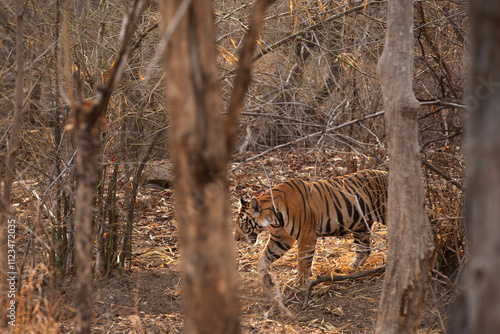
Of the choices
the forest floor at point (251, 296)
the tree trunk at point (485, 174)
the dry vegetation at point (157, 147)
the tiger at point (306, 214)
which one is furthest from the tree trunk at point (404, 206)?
the tiger at point (306, 214)

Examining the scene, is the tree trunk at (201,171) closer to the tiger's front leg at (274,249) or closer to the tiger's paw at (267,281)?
the tiger's paw at (267,281)

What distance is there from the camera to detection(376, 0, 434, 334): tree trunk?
2885 mm

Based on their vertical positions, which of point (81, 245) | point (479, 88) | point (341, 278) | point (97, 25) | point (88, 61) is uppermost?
point (97, 25)

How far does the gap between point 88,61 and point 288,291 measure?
333 cm

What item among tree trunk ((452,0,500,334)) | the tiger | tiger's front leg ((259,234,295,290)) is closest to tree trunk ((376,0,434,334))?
tree trunk ((452,0,500,334))

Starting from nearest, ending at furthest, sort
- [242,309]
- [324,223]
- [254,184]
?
1. [242,309]
2. [324,223]
3. [254,184]

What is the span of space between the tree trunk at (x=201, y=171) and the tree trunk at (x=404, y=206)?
1786mm

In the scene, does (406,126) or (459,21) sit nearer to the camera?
(406,126)

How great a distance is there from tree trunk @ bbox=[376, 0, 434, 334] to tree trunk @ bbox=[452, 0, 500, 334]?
69.5 inches

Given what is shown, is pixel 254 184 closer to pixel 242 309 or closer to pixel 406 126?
pixel 242 309

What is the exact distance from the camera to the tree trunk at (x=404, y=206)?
9.46 ft

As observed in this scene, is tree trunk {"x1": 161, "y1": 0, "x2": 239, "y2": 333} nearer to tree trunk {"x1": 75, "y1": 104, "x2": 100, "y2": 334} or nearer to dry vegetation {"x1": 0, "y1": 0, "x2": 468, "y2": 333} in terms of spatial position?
tree trunk {"x1": 75, "y1": 104, "x2": 100, "y2": 334}

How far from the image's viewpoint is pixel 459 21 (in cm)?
509

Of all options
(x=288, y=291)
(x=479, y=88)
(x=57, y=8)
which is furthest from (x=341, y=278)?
(x=479, y=88)
